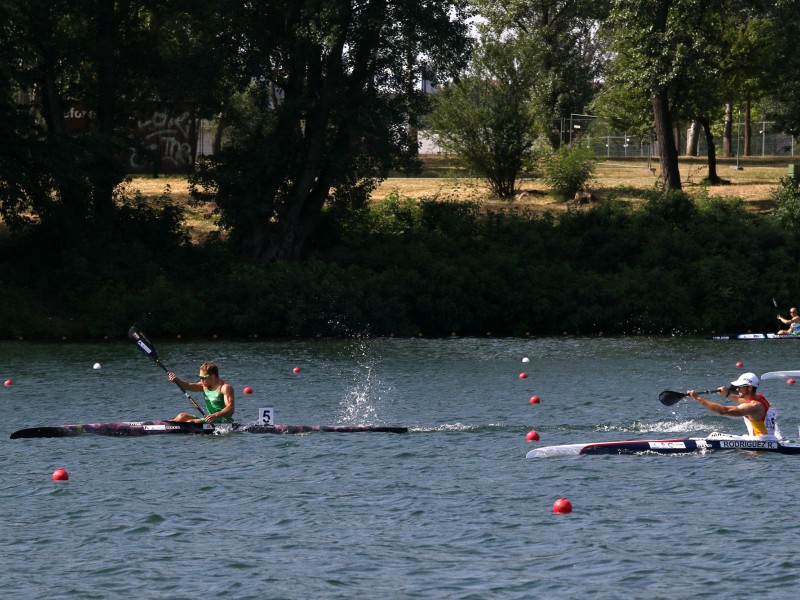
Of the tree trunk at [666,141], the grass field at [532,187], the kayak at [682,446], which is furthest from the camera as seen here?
the tree trunk at [666,141]

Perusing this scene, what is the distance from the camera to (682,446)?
816 inches

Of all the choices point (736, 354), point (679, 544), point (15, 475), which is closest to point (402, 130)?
point (736, 354)

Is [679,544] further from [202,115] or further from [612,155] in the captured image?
[612,155]

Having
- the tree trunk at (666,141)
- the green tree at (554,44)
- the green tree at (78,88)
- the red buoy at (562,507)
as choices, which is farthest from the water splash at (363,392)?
the green tree at (554,44)

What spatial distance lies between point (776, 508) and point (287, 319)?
→ 2437 cm

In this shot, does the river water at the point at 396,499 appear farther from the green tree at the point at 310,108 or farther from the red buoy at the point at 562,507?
the green tree at the point at 310,108

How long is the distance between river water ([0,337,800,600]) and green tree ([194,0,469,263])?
14.4 m

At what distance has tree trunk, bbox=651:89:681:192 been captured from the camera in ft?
168

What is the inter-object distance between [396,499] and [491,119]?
3711 centimetres

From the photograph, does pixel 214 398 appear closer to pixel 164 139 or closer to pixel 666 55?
pixel 164 139

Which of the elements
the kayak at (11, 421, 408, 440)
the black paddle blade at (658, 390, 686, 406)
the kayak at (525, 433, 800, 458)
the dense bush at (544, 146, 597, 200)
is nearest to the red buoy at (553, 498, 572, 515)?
the kayak at (525, 433, 800, 458)

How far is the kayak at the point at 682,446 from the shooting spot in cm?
2066

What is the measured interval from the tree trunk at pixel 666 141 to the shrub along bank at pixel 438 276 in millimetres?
2352

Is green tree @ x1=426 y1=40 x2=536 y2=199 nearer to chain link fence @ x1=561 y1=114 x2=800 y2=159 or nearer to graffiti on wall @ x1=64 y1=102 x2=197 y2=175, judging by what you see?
chain link fence @ x1=561 y1=114 x2=800 y2=159
